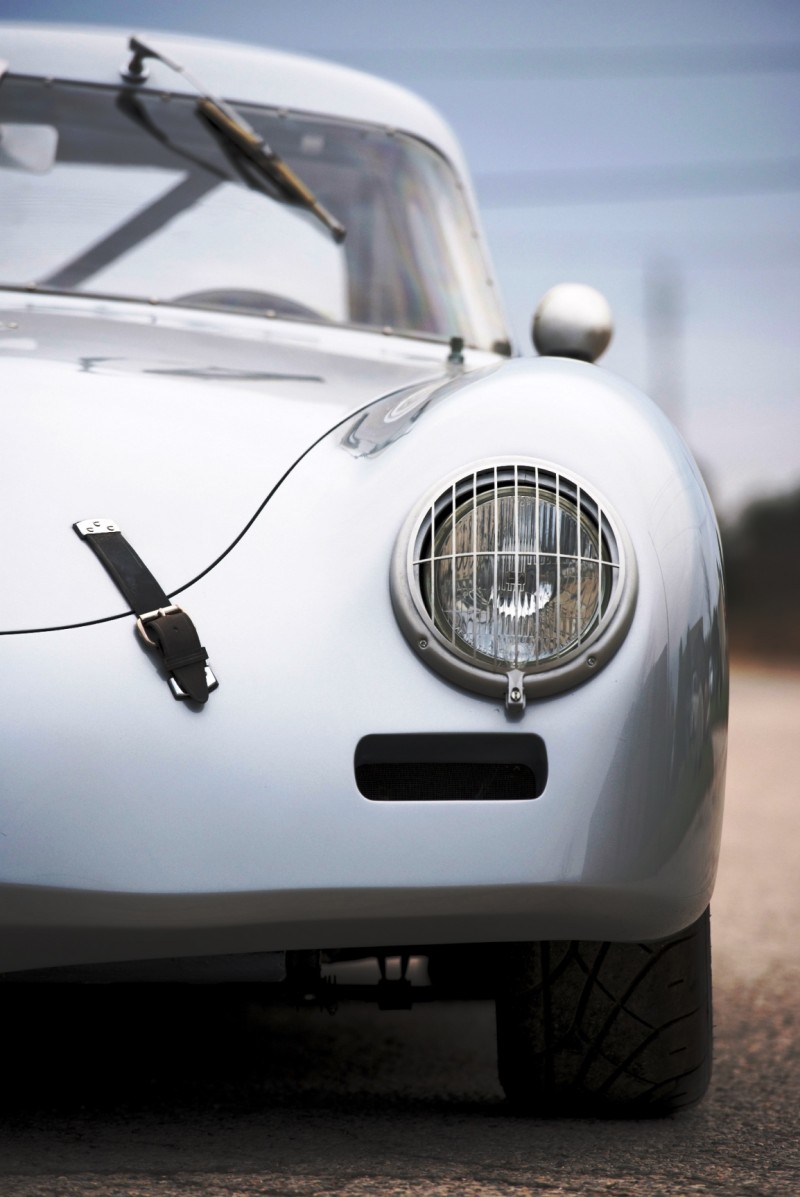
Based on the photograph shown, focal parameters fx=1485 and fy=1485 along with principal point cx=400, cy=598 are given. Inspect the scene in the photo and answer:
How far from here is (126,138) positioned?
126 inches

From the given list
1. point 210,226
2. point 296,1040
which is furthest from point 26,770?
point 210,226

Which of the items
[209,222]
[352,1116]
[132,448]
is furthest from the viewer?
[209,222]

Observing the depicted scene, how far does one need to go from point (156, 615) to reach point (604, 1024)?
34.1 inches

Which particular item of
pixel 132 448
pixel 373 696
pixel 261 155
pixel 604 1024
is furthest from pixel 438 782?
pixel 261 155

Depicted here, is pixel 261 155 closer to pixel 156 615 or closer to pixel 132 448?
pixel 132 448

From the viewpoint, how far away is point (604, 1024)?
82.3 inches

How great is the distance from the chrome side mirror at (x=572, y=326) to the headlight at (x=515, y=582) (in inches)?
43.9

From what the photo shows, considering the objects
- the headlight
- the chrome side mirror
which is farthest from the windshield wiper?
the headlight

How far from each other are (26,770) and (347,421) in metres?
0.74

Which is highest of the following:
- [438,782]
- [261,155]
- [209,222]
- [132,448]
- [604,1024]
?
[261,155]

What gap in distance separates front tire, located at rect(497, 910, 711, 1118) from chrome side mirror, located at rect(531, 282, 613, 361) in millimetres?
1292

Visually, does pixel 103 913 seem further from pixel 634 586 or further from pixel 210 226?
pixel 210 226

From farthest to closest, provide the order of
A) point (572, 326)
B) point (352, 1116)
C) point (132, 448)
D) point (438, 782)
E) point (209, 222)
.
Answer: point (209, 222) → point (572, 326) → point (352, 1116) → point (132, 448) → point (438, 782)

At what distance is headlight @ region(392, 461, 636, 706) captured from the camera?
71.9 inches
